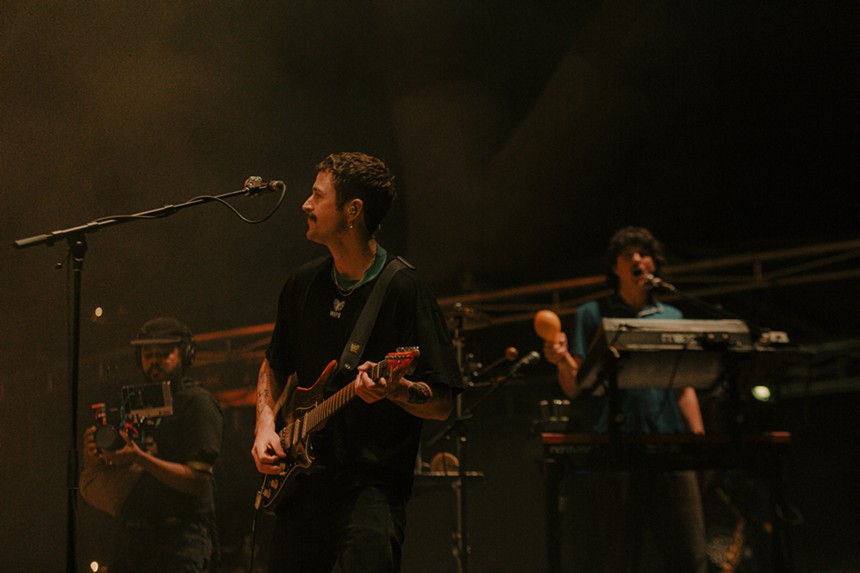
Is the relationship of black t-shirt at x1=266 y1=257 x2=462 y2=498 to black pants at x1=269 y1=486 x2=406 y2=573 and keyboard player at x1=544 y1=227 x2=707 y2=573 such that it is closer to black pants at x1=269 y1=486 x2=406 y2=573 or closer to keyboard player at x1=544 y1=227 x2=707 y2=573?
black pants at x1=269 y1=486 x2=406 y2=573

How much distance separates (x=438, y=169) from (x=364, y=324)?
5121 millimetres

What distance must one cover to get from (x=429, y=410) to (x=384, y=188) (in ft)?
3.09

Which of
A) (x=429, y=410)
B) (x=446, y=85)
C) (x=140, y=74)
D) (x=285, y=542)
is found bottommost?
(x=285, y=542)

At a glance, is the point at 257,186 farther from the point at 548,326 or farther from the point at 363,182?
the point at 548,326

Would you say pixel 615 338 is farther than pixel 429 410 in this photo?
Yes

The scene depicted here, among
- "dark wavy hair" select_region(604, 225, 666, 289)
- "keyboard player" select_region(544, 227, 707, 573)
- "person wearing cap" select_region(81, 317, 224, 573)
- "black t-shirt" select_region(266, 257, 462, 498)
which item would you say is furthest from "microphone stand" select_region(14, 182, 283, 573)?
"dark wavy hair" select_region(604, 225, 666, 289)

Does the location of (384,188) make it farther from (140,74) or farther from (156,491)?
(140,74)

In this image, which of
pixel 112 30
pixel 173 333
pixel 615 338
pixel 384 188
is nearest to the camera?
pixel 384 188

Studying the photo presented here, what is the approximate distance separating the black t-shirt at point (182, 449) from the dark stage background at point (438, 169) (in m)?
1.40

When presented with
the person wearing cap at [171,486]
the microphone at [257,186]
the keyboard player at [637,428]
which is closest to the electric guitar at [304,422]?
the microphone at [257,186]

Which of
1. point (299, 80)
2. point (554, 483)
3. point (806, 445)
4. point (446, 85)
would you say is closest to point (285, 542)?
point (554, 483)

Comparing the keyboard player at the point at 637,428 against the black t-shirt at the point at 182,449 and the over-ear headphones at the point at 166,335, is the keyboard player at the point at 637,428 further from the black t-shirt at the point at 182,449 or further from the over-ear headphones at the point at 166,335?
the over-ear headphones at the point at 166,335

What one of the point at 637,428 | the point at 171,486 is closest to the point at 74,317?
the point at 171,486

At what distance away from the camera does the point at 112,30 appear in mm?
5434
